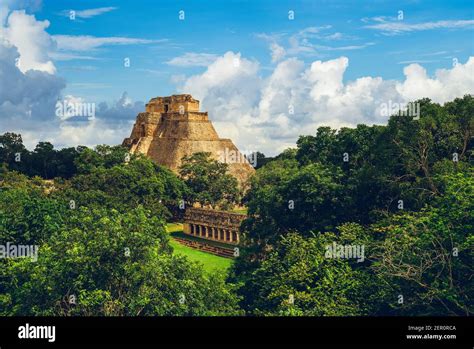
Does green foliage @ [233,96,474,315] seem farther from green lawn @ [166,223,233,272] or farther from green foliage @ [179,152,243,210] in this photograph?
green foliage @ [179,152,243,210]

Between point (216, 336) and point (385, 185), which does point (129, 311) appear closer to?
point (216, 336)

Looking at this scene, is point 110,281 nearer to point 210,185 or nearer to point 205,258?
point 205,258

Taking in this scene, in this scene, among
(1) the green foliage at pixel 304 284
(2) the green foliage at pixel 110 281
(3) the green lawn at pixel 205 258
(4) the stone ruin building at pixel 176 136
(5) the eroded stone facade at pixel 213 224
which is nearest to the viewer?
(2) the green foliage at pixel 110 281

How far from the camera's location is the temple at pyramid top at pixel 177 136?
65688 mm

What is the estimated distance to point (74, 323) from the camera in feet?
22.9

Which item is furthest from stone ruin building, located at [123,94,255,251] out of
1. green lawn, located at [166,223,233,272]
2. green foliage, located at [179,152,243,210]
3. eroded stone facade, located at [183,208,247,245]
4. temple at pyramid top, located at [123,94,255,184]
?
green lawn, located at [166,223,233,272]

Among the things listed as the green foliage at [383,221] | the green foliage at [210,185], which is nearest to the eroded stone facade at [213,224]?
the green foliage at [210,185]

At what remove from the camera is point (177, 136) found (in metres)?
68.5

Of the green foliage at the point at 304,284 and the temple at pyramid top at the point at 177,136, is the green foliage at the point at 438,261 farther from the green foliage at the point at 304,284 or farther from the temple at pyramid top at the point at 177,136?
the temple at pyramid top at the point at 177,136

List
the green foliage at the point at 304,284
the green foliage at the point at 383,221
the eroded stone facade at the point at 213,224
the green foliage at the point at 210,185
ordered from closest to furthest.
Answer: the green foliage at the point at 383,221, the green foliage at the point at 304,284, the eroded stone facade at the point at 213,224, the green foliage at the point at 210,185

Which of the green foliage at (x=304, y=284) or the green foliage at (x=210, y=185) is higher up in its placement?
the green foliage at (x=210, y=185)

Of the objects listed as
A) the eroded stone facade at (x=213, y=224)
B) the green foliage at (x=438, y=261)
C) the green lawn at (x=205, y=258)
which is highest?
the green foliage at (x=438, y=261)

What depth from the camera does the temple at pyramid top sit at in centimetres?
6569

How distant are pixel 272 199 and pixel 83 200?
43.0ft
